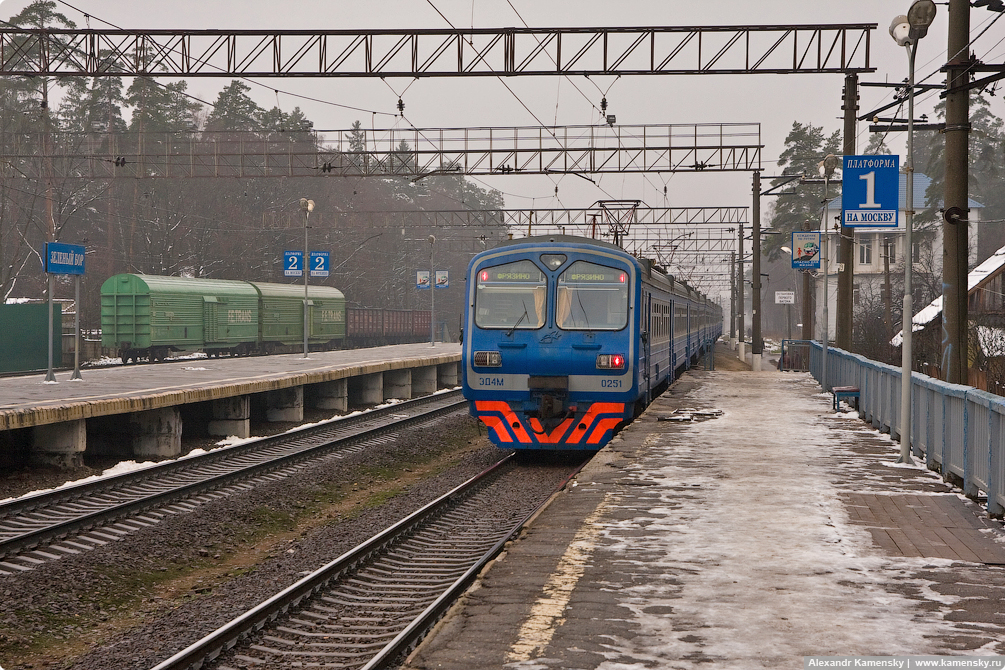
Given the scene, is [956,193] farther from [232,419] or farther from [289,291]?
[289,291]

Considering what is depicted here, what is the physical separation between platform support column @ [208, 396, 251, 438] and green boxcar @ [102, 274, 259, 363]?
13450 millimetres

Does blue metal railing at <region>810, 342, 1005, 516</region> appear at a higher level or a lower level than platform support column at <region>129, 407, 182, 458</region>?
higher

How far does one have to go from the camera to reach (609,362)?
13.6 metres

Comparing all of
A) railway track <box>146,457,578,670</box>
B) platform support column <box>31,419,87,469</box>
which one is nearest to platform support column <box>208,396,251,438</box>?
platform support column <box>31,419,87,469</box>

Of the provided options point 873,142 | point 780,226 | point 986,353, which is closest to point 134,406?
point 986,353

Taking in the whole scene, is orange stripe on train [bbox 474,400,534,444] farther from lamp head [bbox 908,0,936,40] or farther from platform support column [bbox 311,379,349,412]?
platform support column [bbox 311,379,349,412]

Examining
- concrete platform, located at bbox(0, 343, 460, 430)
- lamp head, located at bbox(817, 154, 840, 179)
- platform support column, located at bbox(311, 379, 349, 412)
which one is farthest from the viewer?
lamp head, located at bbox(817, 154, 840, 179)

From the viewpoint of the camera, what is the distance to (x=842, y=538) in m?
7.55

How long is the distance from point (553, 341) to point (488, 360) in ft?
3.14

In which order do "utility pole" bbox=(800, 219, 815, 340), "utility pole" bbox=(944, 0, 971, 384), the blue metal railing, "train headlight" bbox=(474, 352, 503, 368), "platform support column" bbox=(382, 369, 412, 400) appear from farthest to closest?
"utility pole" bbox=(800, 219, 815, 340), "platform support column" bbox=(382, 369, 412, 400), "train headlight" bbox=(474, 352, 503, 368), "utility pole" bbox=(944, 0, 971, 384), the blue metal railing

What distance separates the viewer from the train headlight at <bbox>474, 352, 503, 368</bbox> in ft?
45.2

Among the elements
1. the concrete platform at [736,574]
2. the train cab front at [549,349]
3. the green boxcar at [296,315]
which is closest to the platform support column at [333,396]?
the train cab front at [549,349]

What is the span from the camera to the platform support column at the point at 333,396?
23078 millimetres

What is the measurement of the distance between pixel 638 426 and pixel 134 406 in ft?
25.2
